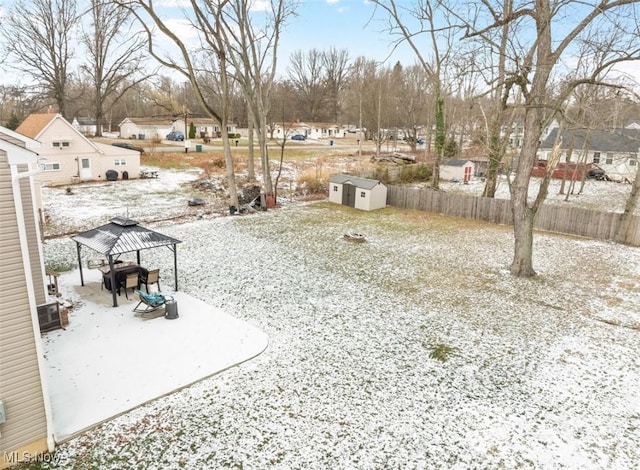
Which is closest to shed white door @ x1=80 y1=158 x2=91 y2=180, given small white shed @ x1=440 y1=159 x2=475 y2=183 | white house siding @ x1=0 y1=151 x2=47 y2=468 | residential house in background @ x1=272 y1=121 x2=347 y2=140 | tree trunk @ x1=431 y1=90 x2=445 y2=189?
tree trunk @ x1=431 y1=90 x2=445 y2=189

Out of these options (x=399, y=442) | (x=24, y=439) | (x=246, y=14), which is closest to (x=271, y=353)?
(x=399, y=442)

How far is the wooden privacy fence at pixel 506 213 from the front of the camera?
19172 mm

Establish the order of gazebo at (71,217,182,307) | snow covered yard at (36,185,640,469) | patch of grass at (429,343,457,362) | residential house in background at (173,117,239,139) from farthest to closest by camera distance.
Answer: residential house in background at (173,117,239,139)
gazebo at (71,217,182,307)
patch of grass at (429,343,457,362)
snow covered yard at (36,185,640,469)

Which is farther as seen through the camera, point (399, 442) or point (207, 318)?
point (207, 318)

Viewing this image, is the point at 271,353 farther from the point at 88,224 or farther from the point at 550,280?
the point at 88,224

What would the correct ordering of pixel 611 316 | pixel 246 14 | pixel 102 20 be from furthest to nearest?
pixel 102 20, pixel 246 14, pixel 611 316

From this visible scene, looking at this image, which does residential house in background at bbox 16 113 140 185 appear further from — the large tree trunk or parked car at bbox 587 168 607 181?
parked car at bbox 587 168 607 181

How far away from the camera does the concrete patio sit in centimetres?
745

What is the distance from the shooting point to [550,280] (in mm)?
14227

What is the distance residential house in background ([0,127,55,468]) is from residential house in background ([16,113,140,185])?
934 inches

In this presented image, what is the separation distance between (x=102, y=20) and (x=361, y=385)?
164ft

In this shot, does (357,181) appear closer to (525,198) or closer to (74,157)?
(525,198)

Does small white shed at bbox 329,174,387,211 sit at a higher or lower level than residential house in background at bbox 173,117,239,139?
lower

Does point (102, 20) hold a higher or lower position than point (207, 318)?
higher
